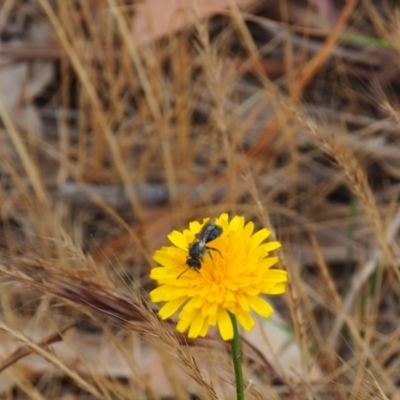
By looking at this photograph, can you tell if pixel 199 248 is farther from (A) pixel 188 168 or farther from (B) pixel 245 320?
(A) pixel 188 168

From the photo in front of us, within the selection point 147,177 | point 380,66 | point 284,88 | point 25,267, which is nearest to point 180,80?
point 147,177

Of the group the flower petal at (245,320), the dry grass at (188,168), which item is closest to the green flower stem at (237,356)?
the flower petal at (245,320)

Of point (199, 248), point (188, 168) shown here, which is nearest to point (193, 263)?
point (199, 248)

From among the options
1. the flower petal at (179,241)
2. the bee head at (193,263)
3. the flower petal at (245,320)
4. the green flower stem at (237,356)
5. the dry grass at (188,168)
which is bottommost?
the dry grass at (188,168)

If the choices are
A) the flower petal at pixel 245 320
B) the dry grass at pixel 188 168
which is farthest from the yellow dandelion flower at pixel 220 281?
the dry grass at pixel 188 168

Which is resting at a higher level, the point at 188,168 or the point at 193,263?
the point at 193,263

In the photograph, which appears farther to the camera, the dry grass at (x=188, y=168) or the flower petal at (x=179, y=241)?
the dry grass at (x=188, y=168)

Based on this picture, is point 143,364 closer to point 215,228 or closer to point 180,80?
point 180,80

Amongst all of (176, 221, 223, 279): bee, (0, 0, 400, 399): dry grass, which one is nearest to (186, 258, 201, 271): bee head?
(176, 221, 223, 279): bee

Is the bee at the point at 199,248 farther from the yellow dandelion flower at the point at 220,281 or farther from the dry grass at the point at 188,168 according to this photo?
the dry grass at the point at 188,168

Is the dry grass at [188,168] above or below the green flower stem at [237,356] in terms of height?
below
